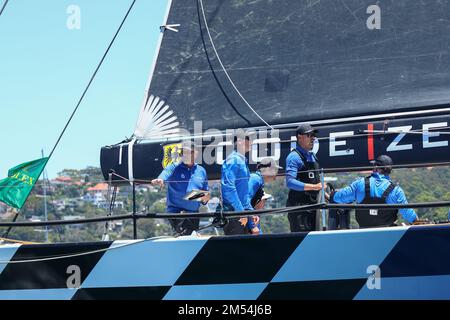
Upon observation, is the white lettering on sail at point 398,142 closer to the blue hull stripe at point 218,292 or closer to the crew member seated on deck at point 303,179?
the crew member seated on deck at point 303,179

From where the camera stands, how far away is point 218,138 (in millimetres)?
7980

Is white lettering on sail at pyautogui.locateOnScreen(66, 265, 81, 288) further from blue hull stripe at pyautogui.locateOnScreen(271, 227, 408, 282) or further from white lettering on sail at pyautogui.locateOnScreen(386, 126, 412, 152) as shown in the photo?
white lettering on sail at pyautogui.locateOnScreen(386, 126, 412, 152)

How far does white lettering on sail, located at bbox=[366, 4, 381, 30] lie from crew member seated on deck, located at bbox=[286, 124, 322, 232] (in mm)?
1194

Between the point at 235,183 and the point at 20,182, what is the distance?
1.85m

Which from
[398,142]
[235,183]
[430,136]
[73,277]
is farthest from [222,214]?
[430,136]

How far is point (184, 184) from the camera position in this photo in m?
7.74

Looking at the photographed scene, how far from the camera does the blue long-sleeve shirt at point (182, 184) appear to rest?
24.5 ft

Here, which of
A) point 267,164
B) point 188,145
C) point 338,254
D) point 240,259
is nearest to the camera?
point 338,254

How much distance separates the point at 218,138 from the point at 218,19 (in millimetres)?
1260

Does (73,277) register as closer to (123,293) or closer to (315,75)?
(123,293)

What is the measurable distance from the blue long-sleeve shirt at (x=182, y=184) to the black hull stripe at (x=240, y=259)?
1022 mm

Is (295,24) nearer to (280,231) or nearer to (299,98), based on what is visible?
(299,98)

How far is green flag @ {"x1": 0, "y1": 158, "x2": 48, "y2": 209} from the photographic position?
24.6 feet

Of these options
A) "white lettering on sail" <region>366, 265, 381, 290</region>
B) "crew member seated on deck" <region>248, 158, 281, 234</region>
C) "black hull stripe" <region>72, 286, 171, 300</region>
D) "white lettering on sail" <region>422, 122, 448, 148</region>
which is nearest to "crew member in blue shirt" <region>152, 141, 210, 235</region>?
"crew member seated on deck" <region>248, 158, 281, 234</region>
